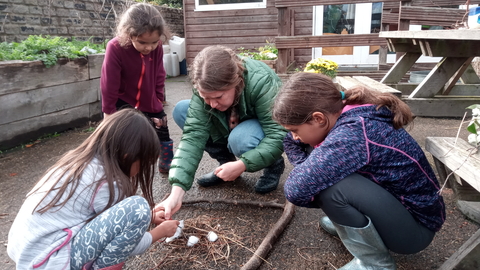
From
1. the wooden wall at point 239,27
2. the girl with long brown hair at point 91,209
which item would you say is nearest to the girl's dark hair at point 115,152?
the girl with long brown hair at point 91,209

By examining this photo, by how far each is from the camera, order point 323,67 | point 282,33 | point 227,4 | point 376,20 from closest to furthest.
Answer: point 323,67, point 282,33, point 376,20, point 227,4

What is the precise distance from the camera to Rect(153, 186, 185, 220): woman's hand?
180 centimetres

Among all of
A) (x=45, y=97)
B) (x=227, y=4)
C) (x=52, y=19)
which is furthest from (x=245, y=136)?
(x=227, y=4)

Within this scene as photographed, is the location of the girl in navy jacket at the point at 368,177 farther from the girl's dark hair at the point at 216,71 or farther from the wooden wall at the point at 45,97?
the wooden wall at the point at 45,97

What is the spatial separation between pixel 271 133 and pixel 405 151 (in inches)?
36.8

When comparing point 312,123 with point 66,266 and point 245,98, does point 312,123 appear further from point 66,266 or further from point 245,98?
point 66,266

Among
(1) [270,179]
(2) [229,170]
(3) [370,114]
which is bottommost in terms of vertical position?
(1) [270,179]

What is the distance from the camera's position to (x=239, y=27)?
8680mm

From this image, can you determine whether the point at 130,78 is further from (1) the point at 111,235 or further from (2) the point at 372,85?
(2) the point at 372,85

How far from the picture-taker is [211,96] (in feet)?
6.49

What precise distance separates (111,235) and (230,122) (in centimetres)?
121

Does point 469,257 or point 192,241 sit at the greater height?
point 469,257

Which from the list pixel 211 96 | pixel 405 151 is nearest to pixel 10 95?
pixel 211 96

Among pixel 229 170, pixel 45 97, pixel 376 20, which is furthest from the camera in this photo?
pixel 376 20
